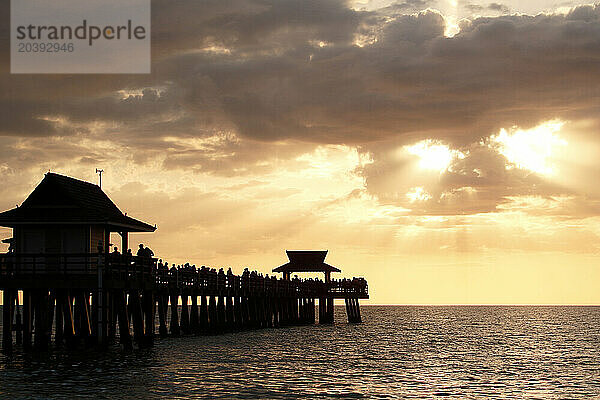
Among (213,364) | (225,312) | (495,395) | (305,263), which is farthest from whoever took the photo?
(305,263)

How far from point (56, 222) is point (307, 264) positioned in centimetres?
4452

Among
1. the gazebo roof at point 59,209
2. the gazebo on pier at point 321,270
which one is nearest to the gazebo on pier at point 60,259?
the gazebo roof at point 59,209

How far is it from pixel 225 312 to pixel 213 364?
1762cm

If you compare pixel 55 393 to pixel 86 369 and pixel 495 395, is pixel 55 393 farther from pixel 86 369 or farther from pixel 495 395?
pixel 495 395

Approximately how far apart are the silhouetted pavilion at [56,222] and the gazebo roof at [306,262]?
4219 cm

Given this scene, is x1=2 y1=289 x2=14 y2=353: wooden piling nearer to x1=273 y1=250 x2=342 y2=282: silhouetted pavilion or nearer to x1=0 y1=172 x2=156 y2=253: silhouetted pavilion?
x1=0 y1=172 x2=156 y2=253: silhouetted pavilion

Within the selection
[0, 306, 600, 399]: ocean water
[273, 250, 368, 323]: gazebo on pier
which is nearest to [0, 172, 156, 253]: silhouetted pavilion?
[0, 306, 600, 399]: ocean water

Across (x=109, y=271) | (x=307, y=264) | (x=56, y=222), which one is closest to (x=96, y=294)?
(x=109, y=271)

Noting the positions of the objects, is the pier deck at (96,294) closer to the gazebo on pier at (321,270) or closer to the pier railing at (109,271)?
the pier railing at (109,271)

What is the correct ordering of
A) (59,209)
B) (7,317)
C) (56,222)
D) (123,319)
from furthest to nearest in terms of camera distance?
(7,317) < (59,209) < (56,222) < (123,319)

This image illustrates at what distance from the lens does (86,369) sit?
31359mm

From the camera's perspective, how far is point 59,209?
3694 cm

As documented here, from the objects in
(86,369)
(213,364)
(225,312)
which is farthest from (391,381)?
(225,312)

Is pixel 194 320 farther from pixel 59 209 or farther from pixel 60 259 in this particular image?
pixel 59 209
